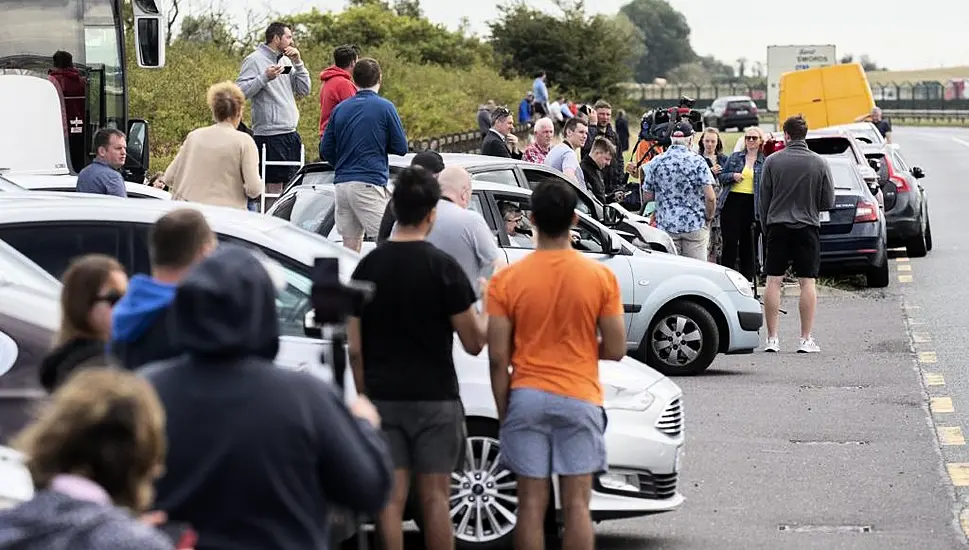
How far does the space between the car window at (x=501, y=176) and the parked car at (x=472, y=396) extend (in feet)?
20.2

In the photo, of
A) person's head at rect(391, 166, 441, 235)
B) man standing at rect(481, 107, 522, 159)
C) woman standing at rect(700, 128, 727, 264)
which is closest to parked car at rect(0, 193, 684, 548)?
person's head at rect(391, 166, 441, 235)

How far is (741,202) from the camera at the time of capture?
60.9ft

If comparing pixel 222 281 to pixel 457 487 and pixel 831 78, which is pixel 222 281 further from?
pixel 831 78

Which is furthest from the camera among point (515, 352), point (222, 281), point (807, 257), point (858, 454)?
point (807, 257)

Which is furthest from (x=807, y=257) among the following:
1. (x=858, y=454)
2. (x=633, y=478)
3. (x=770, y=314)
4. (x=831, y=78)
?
(x=831, y=78)

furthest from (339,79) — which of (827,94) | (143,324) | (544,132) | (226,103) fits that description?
(827,94)

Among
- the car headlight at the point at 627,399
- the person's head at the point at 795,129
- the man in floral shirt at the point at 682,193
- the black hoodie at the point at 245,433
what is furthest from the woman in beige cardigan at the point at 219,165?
the black hoodie at the point at 245,433

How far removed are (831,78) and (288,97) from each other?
2642 centimetres

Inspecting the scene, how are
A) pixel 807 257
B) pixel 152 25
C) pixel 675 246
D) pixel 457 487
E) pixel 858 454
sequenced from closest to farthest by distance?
pixel 457 487 → pixel 858 454 → pixel 807 257 → pixel 675 246 → pixel 152 25

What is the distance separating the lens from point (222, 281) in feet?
14.1

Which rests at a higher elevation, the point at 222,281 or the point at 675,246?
the point at 222,281

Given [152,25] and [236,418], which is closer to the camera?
[236,418]

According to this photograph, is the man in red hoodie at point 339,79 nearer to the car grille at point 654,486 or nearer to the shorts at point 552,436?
the car grille at point 654,486

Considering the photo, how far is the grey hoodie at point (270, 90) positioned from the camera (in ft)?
50.9
